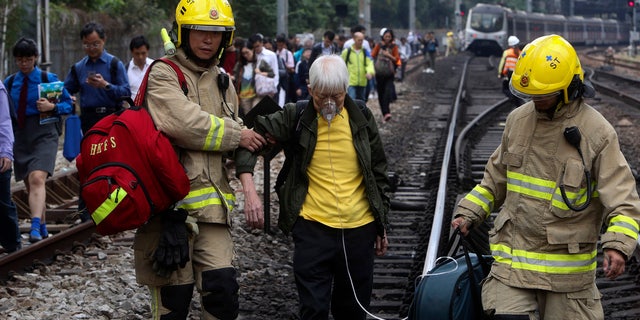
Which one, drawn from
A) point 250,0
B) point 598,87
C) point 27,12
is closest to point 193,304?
point 27,12

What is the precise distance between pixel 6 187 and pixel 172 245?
4.28m

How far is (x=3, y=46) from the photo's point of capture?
56.2 feet

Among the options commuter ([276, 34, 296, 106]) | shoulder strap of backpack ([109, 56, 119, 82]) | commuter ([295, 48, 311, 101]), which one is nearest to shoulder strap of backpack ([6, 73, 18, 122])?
shoulder strap of backpack ([109, 56, 119, 82])

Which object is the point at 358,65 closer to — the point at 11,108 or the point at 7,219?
the point at 11,108

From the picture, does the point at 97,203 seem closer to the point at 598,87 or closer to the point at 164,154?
the point at 164,154

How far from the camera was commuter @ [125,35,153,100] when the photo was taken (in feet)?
33.8

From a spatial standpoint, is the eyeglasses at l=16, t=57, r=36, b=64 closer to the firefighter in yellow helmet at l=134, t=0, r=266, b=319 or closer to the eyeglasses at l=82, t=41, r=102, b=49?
the eyeglasses at l=82, t=41, r=102, b=49

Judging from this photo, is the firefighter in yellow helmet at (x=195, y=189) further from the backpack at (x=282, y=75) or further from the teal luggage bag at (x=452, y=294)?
the backpack at (x=282, y=75)

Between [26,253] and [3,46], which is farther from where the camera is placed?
[3,46]

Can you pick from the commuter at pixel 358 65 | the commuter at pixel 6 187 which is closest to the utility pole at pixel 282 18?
the commuter at pixel 358 65

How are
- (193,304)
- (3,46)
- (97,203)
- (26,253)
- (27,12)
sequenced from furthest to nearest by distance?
1. (3,46)
2. (27,12)
3. (26,253)
4. (193,304)
5. (97,203)

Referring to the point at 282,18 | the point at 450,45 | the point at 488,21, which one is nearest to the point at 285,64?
the point at 282,18

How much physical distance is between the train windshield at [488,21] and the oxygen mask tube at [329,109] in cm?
5351

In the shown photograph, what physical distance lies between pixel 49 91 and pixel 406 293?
380cm
